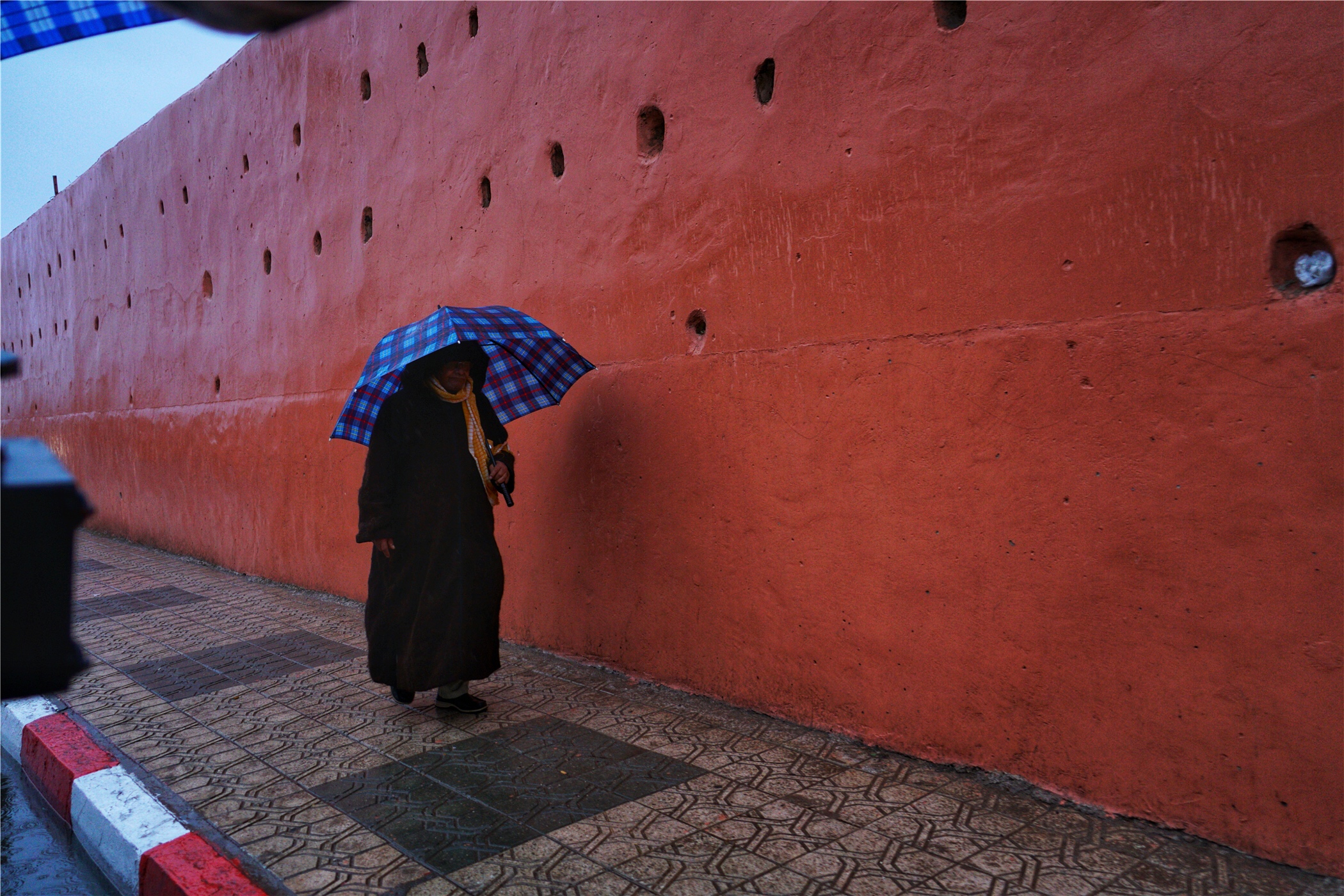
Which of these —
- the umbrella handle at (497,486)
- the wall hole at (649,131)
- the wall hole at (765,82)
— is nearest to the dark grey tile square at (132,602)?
the umbrella handle at (497,486)

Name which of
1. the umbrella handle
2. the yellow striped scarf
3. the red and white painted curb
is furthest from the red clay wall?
the red and white painted curb

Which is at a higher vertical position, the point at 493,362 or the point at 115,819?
the point at 493,362

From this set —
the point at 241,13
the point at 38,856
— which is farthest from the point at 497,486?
the point at 241,13

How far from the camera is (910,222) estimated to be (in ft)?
11.0

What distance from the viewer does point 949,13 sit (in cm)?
326

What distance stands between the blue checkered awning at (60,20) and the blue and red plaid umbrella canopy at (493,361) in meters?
1.84

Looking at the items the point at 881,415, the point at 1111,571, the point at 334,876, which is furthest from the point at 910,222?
the point at 334,876

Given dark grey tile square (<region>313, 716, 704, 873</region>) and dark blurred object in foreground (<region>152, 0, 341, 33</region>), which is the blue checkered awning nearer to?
dark blurred object in foreground (<region>152, 0, 341, 33</region>)

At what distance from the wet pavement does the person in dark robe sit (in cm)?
130

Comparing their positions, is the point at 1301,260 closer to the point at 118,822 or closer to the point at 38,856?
the point at 118,822

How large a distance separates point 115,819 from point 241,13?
2.67m

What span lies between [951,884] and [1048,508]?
1177 mm

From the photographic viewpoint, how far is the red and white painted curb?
8.95 ft

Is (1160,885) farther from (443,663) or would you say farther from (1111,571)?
(443,663)
